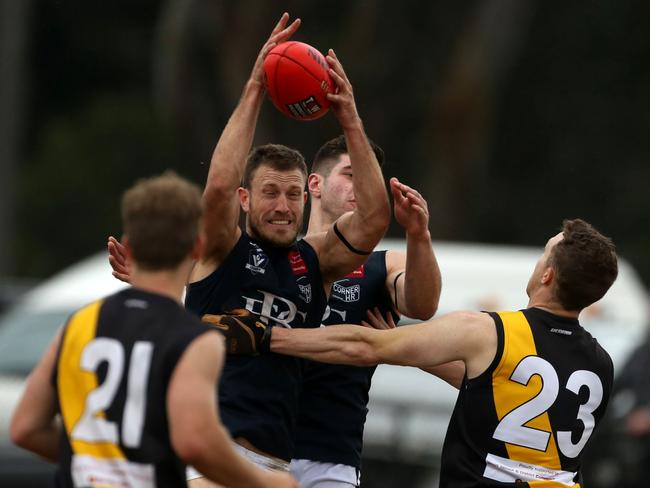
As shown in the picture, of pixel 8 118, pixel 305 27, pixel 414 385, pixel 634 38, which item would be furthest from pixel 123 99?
pixel 414 385

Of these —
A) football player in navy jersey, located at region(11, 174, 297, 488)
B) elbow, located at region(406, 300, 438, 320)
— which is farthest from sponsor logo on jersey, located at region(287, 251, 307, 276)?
football player in navy jersey, located at region(11, 174, 297, 488)

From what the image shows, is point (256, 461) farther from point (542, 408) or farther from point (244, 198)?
point (542, 408)

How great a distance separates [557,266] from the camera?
20.9ft

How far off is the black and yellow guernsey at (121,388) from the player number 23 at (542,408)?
1.91 m

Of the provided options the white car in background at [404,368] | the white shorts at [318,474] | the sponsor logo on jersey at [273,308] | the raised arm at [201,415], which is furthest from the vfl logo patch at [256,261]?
the white car in background at [404,368]

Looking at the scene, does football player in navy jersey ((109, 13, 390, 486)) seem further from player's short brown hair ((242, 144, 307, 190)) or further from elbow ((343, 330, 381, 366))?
elbow ((343, 330, 381, 366))

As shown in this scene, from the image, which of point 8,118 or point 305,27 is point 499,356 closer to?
point 8,118

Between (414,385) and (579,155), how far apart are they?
20.0 metres

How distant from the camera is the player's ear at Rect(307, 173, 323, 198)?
7.70 metres

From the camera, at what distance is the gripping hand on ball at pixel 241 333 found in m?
6.41

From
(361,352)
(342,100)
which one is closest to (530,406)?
(361,352)

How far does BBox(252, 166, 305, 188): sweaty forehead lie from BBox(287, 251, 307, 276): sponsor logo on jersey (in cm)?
36

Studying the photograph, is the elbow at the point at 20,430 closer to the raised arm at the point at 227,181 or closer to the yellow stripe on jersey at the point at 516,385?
the raised arm at the point at 227,181

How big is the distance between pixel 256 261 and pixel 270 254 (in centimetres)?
13
